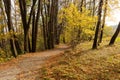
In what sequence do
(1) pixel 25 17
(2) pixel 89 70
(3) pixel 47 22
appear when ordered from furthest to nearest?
1. (3) pixel 47 22
2. (1) pixel 25 17
3. (2) pixel 89 70

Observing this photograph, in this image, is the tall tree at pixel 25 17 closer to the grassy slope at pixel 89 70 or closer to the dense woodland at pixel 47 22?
the dense woodland at pixel 47 22

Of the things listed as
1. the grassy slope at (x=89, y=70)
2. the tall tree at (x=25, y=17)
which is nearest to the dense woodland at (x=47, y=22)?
the tall tree at (x=25, y=17)

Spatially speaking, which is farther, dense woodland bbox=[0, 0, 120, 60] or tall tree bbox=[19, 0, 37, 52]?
tall tree bbox=[19, 0, 37, 52]

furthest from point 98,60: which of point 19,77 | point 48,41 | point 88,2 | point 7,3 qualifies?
point 88,2

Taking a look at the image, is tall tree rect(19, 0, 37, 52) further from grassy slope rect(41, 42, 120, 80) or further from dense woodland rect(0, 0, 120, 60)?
grassy slope rect(41, 42, 120, 80)

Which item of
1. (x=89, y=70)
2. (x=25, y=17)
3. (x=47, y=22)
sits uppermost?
(x=25, y=17)

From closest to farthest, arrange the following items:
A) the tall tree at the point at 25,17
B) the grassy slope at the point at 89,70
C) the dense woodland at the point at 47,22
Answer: the grassy slope at the point at 89,70 → the dense woodland at the point at 47,22 → the tall tree at the point at 25,17

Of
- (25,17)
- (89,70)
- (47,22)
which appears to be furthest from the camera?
(47,22)

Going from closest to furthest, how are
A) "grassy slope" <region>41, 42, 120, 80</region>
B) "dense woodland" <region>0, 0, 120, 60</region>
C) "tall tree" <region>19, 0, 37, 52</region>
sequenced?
"grassy slope" <region>41, 42, 120, 80</region>
"dense woodland" <region>0, 0, 120, 60</region>
"tall tree" <region>19, 0, 37, 52</region>

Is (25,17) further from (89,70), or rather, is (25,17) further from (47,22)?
(89,70)

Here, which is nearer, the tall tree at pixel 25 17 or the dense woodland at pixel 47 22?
the dense woodland at pixel 47 22

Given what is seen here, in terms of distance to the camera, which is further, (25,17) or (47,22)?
(47,22)

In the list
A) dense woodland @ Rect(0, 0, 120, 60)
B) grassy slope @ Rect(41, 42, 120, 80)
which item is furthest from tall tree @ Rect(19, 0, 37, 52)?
grassy slope @ Rect(41, 42, 120, 80)

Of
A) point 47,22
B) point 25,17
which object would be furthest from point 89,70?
point 47,22
